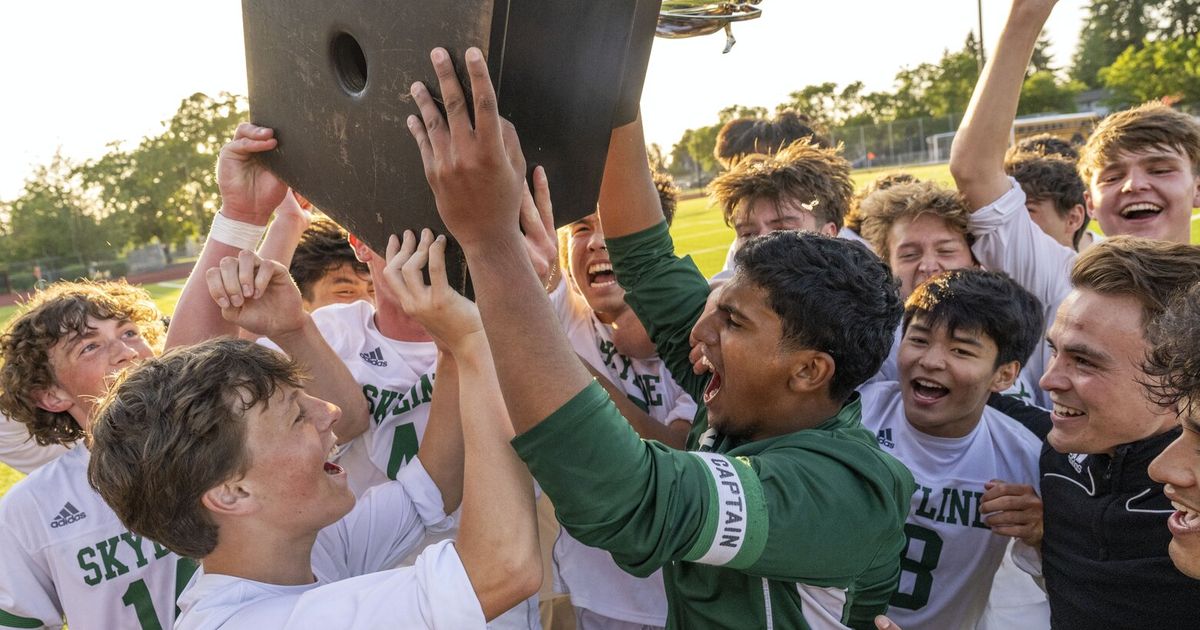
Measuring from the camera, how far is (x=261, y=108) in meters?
1.64

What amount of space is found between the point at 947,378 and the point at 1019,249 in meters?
0.73

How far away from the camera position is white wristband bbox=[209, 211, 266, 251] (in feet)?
7.00

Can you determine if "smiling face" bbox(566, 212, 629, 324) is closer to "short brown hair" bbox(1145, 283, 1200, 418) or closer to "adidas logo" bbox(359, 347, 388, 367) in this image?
"adidas logo" bbox(359, 347, 388, 367)

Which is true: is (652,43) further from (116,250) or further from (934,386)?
(116,250)

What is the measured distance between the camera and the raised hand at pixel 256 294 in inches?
80.4

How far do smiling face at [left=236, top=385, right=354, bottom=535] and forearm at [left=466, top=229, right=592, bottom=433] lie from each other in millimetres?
625

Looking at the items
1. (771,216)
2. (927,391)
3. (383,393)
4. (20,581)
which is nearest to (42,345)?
(20,581)

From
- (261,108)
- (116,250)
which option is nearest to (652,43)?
(261,108)

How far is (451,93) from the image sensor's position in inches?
48.7

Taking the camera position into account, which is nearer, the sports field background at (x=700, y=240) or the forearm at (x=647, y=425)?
the forearm at (x=647, y=425)

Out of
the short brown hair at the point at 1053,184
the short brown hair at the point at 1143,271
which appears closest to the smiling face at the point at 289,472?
the short brown hair at the point at 1143,271

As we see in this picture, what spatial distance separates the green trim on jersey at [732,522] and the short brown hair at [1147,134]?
278 centimetres

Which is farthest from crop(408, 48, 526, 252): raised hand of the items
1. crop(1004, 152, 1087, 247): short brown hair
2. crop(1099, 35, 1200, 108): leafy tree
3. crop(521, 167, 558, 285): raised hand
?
crop(1099, 35, 1200, 108): leafy tree

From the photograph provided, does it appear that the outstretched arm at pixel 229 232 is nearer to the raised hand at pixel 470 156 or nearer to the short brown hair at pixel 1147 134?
the raised hand at pixel 470 156
